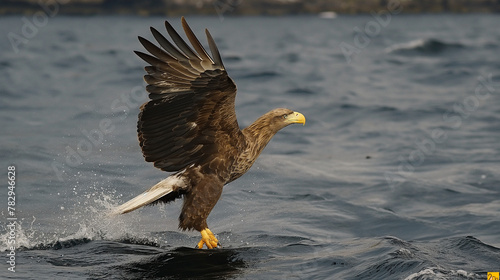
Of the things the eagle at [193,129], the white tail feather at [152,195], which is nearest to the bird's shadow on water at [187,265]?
the eagle at [193,129]

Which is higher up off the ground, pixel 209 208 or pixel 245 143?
pixel 245 143

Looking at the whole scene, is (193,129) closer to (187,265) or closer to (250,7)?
(187,265)

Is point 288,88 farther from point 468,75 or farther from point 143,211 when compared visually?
point 143,211

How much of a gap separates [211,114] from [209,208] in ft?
2.97

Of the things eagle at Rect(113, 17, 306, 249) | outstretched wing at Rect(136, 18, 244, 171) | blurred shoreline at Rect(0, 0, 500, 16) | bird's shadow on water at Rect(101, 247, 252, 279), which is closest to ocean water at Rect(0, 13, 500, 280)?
bird's shadow on water at Rect(101, 247, 252, 279)

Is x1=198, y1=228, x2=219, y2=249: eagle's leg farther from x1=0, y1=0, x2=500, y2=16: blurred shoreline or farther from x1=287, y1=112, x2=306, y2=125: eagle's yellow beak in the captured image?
x1=0, y1=0, x2=500, y2=16: blurred shoreline

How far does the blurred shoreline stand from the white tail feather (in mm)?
69179

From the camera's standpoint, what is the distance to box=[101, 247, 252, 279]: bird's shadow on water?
598 centimetres

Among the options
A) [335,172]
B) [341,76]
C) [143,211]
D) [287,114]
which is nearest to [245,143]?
[287,114]

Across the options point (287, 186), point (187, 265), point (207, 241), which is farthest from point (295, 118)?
point (287, 186)

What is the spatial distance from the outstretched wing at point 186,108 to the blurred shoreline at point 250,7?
227 feet

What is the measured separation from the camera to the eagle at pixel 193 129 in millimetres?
6250

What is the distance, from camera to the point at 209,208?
677cm

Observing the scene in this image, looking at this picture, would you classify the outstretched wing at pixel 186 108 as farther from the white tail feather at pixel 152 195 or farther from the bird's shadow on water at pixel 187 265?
the bird's shadow on water at pixel 187 265
